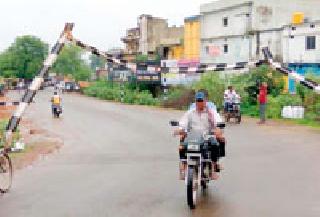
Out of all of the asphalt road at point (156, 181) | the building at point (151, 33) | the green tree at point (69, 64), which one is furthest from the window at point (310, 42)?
the green tree at point (69, 64)

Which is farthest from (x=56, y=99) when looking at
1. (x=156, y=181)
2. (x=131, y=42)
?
(x=131, y=42)

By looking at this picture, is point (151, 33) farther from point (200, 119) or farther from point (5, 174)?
point (200, 119)

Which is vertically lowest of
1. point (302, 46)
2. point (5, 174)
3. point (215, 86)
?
point (5, 174)

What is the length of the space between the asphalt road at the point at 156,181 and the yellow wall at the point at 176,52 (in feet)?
129

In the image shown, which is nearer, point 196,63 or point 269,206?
point 269,206

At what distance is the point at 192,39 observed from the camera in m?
53.2

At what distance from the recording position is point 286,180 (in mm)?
10633

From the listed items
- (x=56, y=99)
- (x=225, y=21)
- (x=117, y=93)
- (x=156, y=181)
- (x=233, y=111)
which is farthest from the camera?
Result: (x=117, y=93)

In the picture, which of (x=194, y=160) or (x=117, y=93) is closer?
(x=194, y=160)

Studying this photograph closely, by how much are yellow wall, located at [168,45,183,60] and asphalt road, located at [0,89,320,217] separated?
129 ft

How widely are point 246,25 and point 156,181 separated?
36.2 meters

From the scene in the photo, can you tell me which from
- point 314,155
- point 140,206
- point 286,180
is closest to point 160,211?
point 140,206

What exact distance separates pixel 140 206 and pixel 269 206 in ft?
6.51

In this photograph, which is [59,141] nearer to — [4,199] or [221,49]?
[4,199]
